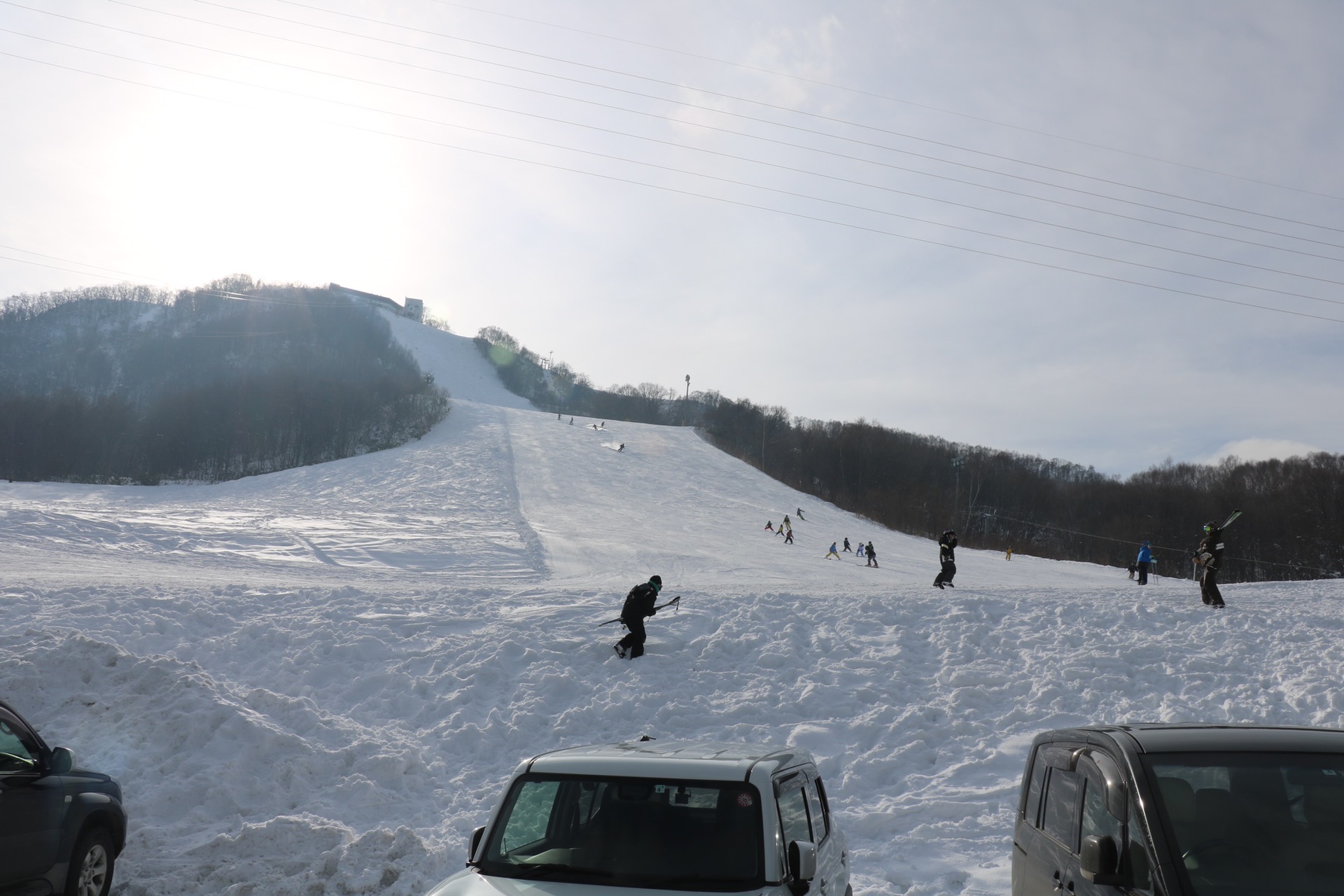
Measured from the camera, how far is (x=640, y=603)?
14.1 m

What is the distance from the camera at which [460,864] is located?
7.62 meters

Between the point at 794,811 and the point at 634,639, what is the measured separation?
366 inches

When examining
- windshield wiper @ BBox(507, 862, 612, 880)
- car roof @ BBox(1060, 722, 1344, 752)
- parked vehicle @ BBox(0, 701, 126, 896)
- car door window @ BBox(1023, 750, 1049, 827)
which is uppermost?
car roof @ BBox(1060, 722, 1344, 752)

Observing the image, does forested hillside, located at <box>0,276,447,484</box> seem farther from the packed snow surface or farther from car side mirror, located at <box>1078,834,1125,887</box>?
car side mirror, located at <box>1078,834,1125,887</box>

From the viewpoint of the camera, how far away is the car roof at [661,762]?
431 centimetres

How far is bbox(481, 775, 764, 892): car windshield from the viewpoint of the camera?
4.02 metres

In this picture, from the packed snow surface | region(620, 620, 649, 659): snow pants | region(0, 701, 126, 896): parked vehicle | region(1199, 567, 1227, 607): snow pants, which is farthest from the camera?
region(1199, 567, 1227, 607): snow pants

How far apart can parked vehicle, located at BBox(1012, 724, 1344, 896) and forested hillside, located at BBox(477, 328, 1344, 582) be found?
58914 millimetres

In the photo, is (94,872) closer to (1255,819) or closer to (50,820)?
(50,820)

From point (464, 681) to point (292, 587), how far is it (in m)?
7.19

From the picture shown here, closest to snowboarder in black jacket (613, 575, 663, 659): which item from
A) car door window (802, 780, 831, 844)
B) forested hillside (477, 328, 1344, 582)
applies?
car door window (802, 780, 831, 844)

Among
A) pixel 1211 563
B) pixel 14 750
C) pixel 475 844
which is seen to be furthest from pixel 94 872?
pixel 1211 563

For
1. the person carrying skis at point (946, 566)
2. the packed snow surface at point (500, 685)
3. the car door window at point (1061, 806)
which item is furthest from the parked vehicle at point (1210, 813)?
the person carrying skis at point (946, 566)

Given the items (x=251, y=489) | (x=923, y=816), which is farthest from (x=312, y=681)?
(x=251, y=489)
